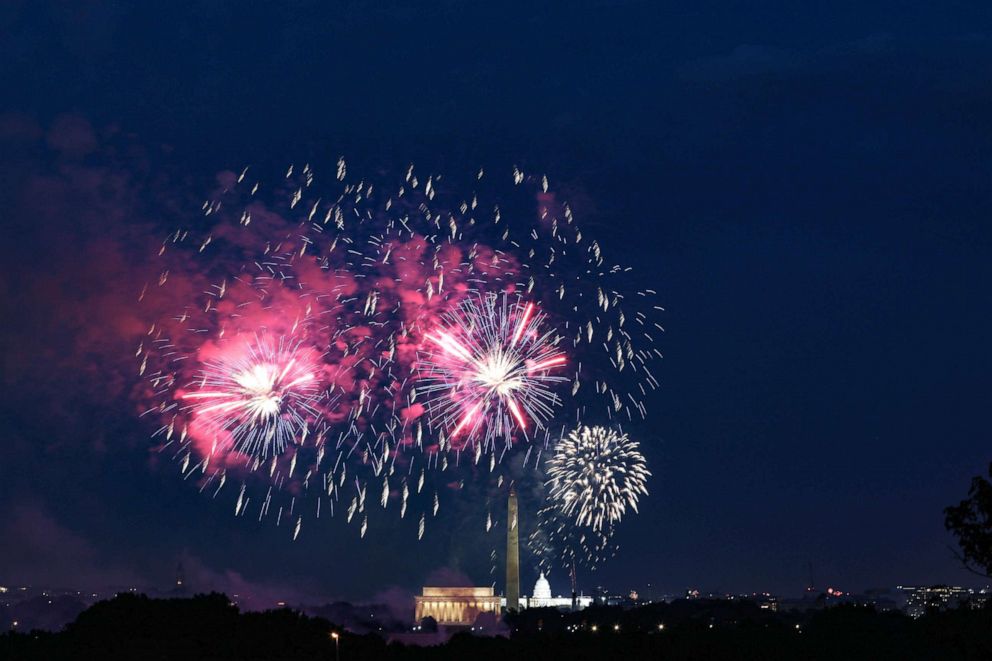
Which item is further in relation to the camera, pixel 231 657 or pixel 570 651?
pixel 570 651

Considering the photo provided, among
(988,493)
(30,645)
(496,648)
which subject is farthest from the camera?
(496,648)

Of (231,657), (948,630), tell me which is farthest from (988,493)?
(231,657)

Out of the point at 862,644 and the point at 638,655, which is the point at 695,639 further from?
the point at 862,644

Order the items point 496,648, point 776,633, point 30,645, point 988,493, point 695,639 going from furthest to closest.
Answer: point 776,633 → point 695,639 → point 496,648 → point 30,645 → point 988,493

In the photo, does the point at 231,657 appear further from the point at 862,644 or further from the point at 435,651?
the point at 862,644

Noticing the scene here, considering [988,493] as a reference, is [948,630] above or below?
below

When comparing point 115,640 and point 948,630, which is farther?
point 115,640

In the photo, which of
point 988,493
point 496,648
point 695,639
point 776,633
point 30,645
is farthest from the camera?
point 776,633

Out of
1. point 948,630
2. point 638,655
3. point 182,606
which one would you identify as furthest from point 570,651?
point 948,630

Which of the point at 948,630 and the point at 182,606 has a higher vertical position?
the point at 182,606
